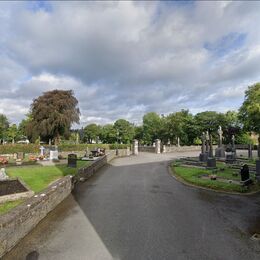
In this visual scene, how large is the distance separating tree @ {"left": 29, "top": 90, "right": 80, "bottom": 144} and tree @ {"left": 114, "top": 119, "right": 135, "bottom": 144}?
3456 centimetres

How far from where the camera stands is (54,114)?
50000mm

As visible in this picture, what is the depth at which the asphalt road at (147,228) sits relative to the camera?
5.24m

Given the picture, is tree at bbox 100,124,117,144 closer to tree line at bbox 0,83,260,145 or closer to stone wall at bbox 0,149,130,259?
tree line at bbox 0,83,260,145

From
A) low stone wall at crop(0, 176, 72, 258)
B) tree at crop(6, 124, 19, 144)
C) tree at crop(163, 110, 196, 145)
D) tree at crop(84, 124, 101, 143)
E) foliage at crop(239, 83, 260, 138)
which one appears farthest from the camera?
tree at crop(84, 124, 101, 143)

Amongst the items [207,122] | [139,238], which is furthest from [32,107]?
[139,238]

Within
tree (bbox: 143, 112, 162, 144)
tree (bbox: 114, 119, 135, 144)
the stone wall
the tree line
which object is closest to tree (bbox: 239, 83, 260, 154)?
the tree line

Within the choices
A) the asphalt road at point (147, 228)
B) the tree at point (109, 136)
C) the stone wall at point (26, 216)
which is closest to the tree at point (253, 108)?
the asphalt road at point (147, 228)

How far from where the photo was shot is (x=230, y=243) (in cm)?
571

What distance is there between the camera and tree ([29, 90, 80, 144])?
49812 millimetres

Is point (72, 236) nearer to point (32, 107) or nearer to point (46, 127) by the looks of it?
point (46, 127)

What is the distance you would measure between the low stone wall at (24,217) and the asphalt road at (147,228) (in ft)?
0.62

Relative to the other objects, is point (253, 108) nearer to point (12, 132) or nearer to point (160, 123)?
point (160, 123)

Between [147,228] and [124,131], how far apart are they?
8283 cm

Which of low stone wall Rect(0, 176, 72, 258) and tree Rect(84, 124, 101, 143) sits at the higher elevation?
tree Rect(84, 124, 101, 143)
